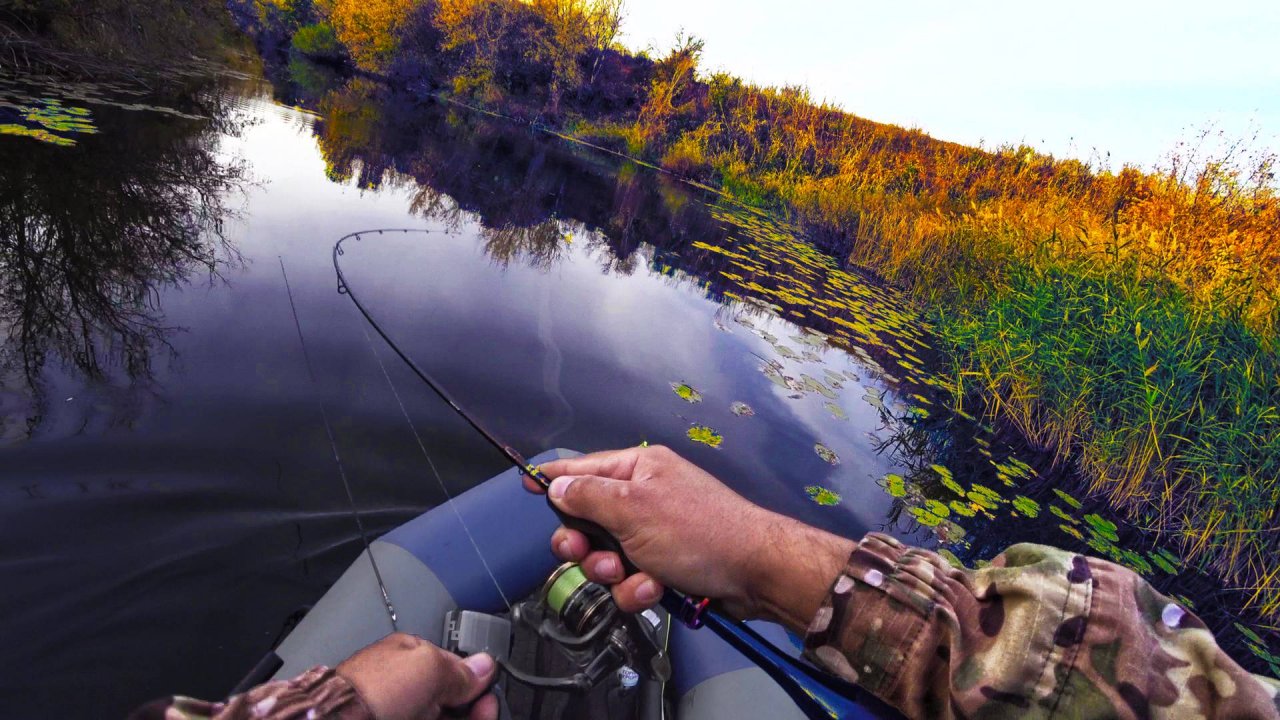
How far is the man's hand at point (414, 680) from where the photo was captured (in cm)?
100

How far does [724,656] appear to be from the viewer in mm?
1661

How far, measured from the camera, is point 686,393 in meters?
4.22

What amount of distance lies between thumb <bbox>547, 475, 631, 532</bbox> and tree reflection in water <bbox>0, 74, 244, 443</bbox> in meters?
2.51

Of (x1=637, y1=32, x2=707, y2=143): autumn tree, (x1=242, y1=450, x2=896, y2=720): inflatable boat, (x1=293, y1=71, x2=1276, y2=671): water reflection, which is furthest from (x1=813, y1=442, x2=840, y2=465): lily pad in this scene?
(x1=637, y1=32, x2=707, y2=143): autumn tree

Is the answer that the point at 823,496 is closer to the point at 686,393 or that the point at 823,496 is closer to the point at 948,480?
the point at 948,480

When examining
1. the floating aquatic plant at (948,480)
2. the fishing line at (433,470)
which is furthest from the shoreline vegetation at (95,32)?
the floating aquatic plant at (948,480)

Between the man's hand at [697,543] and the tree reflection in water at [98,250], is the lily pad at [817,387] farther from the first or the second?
the tree reflection in water at [98,250]

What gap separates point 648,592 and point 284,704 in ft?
2.06

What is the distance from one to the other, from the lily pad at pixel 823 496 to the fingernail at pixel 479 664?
254 centimetres

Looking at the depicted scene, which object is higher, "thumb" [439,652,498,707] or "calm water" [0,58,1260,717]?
"thumb" [439,652,498,707]

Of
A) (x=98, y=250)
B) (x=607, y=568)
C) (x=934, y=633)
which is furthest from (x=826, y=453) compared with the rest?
(x=98, y=250)

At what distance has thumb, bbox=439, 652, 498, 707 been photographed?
115 cm

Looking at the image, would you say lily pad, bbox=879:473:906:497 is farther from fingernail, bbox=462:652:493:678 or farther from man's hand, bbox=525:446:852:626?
fingernail, bbox=462:652:493:678

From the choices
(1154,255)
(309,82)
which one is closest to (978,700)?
(1154,255)
